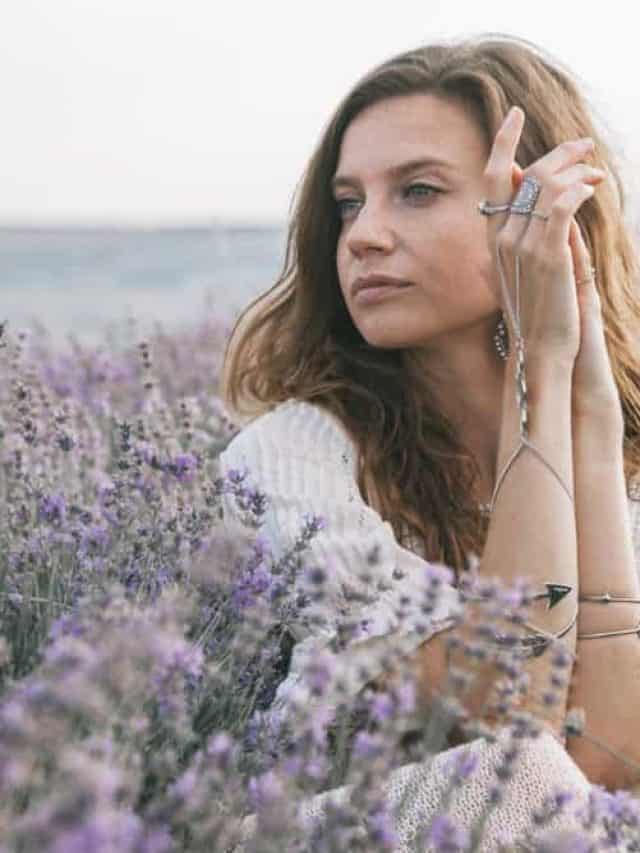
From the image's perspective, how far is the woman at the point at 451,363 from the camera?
6.61ft

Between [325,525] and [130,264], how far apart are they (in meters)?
5.66

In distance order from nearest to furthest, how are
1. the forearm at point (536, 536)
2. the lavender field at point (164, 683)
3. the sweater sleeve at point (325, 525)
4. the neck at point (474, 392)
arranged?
the lavender field at point (164, 683) < the sweater sleeve at point (325, 525) < the forearm at point (536, 536) < the neck at point (474, 392)

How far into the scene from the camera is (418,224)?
2172mm

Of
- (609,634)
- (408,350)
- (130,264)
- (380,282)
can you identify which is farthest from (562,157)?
(130,264)

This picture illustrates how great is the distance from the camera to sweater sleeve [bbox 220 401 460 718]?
5.95 ft

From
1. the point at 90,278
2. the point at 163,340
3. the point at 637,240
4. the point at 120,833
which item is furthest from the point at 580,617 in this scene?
the point at 90,278

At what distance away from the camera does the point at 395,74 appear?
236 cm

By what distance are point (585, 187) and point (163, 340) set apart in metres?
2.42

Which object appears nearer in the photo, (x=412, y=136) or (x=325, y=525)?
(x=325, y=525)

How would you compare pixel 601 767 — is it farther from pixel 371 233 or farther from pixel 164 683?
pixel 164 683

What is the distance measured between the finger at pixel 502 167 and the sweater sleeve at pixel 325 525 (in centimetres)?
40

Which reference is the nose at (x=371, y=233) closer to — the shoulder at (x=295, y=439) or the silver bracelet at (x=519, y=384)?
the silver bracelet at (x=519, y=384)

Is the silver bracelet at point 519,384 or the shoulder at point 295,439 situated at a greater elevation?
the silver bracelet at point 519,384

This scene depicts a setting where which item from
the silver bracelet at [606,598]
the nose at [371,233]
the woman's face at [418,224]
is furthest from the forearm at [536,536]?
the nose at [371,233]
